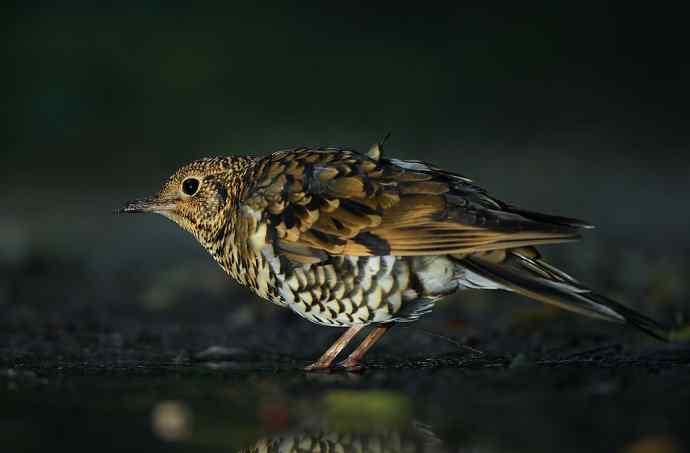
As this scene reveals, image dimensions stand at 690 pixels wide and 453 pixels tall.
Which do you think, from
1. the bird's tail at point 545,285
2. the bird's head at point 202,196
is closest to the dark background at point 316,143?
the bird's tail at point 545,285

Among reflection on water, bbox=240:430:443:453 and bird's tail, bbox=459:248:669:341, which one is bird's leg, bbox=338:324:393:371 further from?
reflection on water, bbox=240:430:443:453

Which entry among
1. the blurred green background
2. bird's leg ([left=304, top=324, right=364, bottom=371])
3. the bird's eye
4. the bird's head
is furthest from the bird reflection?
the blurred green background

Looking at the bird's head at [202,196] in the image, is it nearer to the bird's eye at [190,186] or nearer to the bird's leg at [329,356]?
the bird's eye at [190,186]

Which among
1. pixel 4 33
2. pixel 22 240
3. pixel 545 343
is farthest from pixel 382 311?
pixel 4 33

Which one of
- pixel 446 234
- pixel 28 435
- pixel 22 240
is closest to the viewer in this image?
pixel 28 435

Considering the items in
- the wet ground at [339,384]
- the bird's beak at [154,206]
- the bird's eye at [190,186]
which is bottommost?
the wet ground at [339,384]

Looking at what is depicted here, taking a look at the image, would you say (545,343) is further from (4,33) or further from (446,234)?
(4,33)
